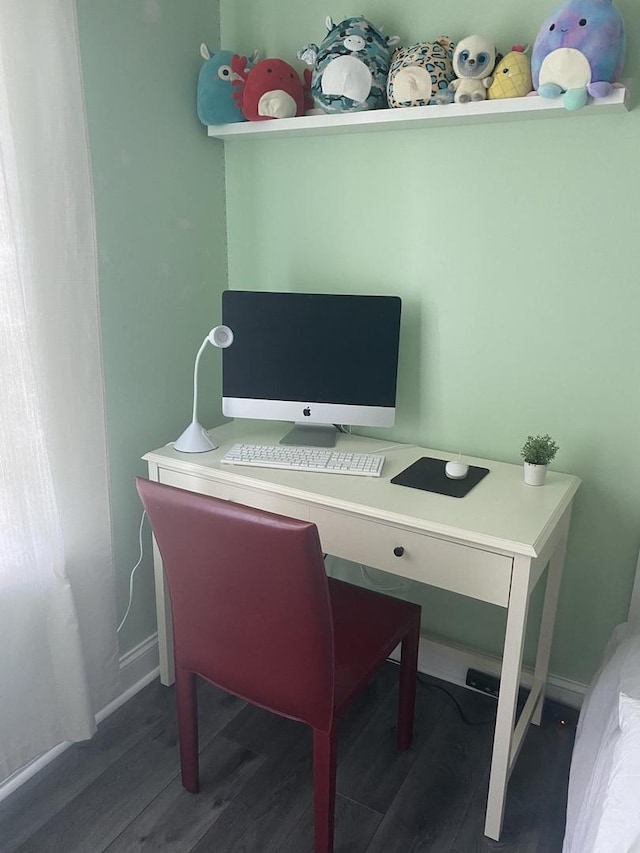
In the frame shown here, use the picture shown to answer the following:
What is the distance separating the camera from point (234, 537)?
1.26 m

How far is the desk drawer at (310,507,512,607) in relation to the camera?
1454mm

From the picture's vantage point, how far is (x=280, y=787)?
1.73m

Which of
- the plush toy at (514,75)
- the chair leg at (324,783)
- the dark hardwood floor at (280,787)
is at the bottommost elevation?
the dark hardwood floor at (280,787)

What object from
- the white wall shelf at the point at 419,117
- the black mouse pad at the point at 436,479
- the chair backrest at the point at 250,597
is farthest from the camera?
the black mouse pad at the point at 436,479

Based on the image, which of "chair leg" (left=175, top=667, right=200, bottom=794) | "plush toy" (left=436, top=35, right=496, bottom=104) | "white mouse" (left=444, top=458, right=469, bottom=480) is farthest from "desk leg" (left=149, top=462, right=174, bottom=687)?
"plush toy" (left=436, top=35, right=496, bottom=104)

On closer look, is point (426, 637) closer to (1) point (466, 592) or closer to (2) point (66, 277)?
(1) point (466, 592)

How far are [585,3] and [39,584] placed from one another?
1.84 meters

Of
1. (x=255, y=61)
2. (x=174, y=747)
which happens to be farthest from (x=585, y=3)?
(x=174, y=747)

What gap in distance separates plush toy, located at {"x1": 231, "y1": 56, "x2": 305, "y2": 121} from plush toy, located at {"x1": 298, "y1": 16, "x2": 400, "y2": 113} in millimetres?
97

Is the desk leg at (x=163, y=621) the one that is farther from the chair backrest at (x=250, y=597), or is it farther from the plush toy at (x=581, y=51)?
the plush toy at (x=581, y=51)

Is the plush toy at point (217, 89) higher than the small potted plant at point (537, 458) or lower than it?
higher

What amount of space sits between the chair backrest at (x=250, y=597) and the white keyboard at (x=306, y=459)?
0.44 meters

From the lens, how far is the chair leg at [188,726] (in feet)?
5.30

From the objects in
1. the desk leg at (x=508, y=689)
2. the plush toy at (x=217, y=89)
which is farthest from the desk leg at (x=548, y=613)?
the plush toy at (x=217, y=89)
